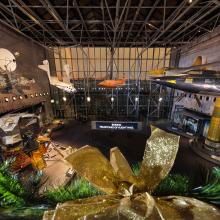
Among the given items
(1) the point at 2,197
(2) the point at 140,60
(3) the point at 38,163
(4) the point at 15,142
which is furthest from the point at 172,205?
(2) the point at 140,60

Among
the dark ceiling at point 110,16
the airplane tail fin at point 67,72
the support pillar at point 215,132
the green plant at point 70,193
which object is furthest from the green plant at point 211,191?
the airplane tail fin at point 67,72

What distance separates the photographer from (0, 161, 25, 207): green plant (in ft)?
2.24

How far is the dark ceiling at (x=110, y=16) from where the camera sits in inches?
225

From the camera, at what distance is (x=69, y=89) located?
29.5 ft

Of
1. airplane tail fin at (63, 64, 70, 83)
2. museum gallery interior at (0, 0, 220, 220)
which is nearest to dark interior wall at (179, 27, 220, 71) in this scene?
museum gallery interior at (0, 0, 220, 220)

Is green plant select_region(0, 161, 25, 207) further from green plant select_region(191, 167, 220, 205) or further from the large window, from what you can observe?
the large window

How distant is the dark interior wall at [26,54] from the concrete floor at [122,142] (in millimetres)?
3697

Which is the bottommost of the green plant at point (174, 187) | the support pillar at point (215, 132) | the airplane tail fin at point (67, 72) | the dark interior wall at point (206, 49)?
the support pillar at point (215, 132)

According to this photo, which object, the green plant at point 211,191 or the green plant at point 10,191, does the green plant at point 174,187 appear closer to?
the green plant at point 211,191

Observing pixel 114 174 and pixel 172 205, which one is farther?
pixel 114 174

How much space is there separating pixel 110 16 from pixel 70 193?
6761 mm

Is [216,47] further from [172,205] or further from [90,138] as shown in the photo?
[172,205]

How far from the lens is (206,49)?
328 inches

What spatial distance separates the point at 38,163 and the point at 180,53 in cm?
1233
